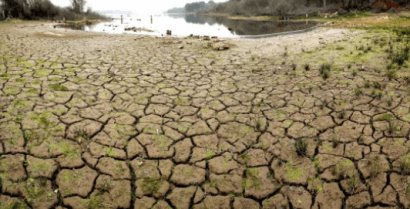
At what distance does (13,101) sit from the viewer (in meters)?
3.10

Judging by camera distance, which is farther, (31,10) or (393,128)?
(31,10)

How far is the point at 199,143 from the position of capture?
8.45 ft

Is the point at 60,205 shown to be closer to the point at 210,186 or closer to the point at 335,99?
the point at 210,186

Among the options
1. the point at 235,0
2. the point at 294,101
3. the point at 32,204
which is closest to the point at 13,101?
the point at 32,204

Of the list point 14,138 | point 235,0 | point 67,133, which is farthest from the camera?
point 235,0

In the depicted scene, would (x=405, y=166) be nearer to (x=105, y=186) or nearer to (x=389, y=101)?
(x=389, y=101)

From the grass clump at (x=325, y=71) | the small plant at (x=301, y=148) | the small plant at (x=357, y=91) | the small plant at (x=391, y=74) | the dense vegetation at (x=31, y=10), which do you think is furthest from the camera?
the dense vegetation at (x=31, y=10)

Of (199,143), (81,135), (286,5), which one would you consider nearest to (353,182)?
(199,143)

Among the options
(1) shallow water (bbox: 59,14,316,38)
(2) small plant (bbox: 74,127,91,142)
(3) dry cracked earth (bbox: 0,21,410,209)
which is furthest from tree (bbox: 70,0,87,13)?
(2) small plant (bbox: 74,127,91,142)

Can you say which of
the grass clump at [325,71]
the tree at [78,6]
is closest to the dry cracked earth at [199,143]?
the grass clump at [325,71]

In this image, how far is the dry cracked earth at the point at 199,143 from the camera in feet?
6.35

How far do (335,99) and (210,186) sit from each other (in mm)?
2502

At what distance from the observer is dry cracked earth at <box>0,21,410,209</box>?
1937 millimetres

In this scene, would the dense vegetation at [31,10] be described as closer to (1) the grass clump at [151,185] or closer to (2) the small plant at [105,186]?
(2) the small plant at [105,186]
